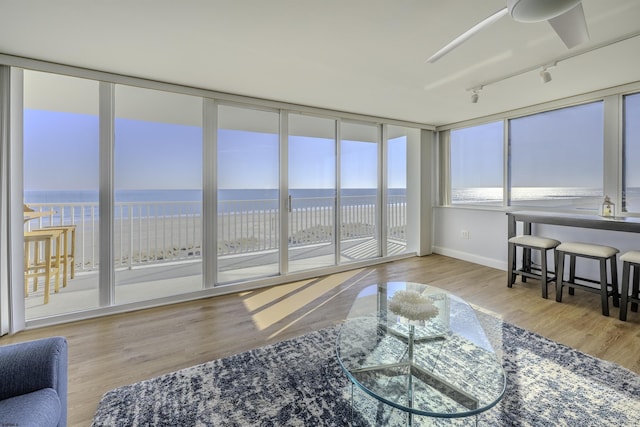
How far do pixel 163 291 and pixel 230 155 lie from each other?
1.82 m

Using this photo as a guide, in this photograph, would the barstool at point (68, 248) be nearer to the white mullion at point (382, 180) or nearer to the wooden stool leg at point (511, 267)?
the white mullion at point (382, 180)

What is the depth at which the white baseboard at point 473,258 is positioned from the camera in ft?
14.3

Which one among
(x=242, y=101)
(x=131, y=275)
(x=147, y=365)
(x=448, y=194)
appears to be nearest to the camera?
(x=147, y=365)

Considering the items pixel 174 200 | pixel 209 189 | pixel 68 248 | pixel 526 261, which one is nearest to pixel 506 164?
pixel 526 261

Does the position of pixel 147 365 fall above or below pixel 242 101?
below

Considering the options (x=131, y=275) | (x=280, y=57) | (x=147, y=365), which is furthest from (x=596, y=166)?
(x=131, y=275)

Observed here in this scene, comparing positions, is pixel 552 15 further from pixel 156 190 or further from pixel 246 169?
pixel 156 190

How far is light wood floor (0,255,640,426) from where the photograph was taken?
197cm

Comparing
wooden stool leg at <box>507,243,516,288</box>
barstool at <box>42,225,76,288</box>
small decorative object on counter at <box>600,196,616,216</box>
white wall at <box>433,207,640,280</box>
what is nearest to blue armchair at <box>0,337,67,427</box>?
barstool at <box>42,225,76,288</box>

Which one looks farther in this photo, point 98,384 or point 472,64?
point 472,64

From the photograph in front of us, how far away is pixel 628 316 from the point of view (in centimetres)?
271

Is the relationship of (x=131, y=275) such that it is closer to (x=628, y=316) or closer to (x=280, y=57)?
(x=280, y=57)

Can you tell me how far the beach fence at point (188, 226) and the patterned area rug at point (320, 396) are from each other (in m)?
2.02

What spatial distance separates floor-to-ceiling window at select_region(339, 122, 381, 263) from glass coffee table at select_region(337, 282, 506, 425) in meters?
2.48
